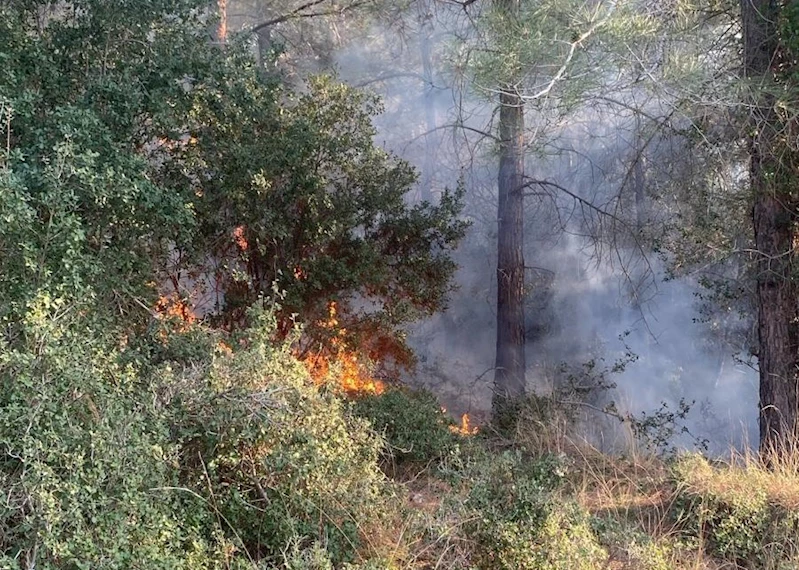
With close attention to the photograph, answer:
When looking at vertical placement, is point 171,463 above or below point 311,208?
below

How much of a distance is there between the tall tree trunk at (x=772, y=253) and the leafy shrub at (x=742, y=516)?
120 centimetres

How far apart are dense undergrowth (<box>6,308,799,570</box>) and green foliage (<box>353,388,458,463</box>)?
1.48 metres

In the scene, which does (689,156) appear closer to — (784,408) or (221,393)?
(784,408)

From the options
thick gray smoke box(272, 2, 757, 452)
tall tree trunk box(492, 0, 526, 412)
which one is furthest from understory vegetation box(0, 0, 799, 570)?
thick gray smoke box(272, 2, 757, 452)

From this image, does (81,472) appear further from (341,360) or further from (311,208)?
(341,360)

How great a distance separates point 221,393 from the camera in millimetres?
3529

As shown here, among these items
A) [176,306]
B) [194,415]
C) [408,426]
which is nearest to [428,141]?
[176,306]

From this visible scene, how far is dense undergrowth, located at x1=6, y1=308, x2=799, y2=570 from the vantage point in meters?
2.83

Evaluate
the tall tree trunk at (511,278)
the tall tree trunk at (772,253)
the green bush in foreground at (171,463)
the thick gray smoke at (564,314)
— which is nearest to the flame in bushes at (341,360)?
the tall tree trunk at (511,278)

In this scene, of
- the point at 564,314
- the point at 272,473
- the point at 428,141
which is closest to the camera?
the point at 272,473

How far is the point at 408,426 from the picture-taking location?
5.89 m

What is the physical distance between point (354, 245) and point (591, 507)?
3.89 metres

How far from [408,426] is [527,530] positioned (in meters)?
2.65

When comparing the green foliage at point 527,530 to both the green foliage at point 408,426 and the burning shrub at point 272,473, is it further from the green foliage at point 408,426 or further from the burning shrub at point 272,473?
the green foliage at point 408,426
